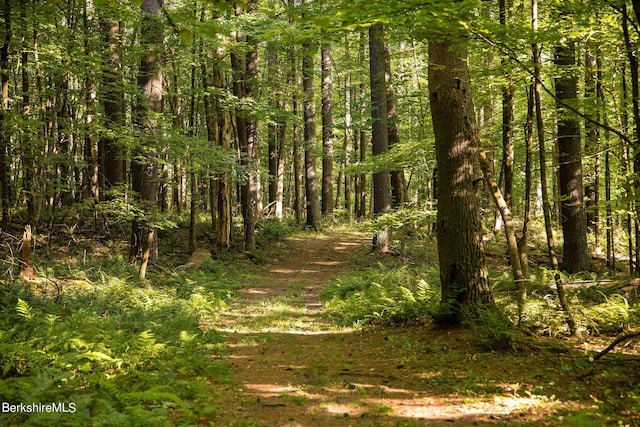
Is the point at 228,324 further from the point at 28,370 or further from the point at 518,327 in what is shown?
the point at 518,327

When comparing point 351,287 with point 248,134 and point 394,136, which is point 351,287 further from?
point 248,134

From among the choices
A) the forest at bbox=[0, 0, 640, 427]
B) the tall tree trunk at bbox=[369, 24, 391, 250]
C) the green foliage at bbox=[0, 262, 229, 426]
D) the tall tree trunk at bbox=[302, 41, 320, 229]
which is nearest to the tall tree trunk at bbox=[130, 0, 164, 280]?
the forest at bbox=[0, 0, 640, 427]

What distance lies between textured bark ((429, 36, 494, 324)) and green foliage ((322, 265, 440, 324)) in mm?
924

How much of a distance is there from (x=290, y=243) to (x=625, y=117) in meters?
13.0

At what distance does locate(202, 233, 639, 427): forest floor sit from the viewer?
4.37 meters

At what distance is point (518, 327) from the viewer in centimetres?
667

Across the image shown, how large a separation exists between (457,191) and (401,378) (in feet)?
9.93

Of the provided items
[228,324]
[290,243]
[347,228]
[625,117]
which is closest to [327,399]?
[228,324]

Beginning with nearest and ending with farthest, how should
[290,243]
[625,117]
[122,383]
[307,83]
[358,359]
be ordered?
1. [122,383]
2. [358,359]
3. [625,117]
4. [290,243]
5. [307,83]

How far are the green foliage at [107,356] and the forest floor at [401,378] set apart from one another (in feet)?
1.61

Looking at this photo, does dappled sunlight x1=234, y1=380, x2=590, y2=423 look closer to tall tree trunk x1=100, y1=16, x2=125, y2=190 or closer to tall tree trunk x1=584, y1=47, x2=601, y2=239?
tall tree trunk x1=584, y1=47, x2=601, y2=239

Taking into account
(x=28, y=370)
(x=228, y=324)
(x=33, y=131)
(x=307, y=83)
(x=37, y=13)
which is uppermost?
(x=307, y=83)

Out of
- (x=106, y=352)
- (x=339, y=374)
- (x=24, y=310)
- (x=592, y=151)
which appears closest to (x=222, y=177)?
(x=24, y=310)

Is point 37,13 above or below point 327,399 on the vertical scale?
above
